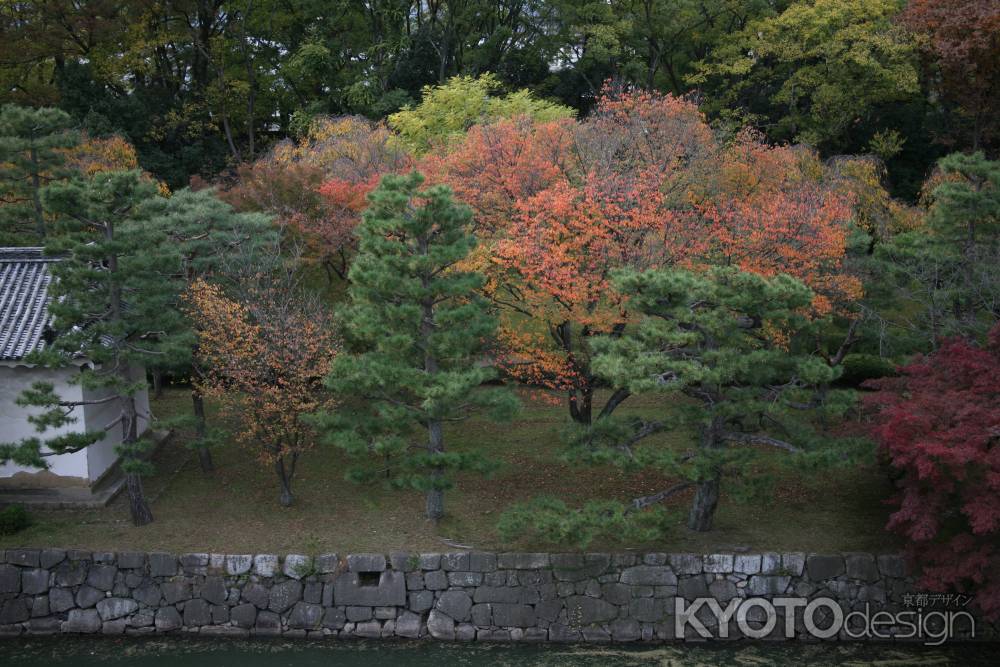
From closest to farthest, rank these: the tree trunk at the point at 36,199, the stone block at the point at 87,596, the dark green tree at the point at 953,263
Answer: the stone block at the point at 87,596
the dark green tree at the point at 953,263
the tree trunk at the point at 36,199

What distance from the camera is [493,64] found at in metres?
32.9

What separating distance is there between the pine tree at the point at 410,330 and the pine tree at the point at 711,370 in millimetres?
2194

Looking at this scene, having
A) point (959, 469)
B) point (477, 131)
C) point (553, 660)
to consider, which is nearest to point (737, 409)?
point (959, 469)

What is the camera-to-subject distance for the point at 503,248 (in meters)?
16.0

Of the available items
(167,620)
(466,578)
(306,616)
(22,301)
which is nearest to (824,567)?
(466,578)

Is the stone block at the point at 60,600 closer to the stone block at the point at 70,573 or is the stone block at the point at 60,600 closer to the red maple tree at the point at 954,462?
the stone block at the point at 70,573

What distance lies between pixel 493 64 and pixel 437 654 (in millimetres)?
23863

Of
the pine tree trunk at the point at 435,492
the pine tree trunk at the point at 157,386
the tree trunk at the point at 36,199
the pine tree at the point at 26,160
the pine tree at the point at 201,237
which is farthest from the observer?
the pine tree trunk at the point at 157,386

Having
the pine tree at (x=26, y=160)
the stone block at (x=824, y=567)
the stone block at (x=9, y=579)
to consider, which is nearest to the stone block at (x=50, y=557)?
the stone block at (x=9, y=579)

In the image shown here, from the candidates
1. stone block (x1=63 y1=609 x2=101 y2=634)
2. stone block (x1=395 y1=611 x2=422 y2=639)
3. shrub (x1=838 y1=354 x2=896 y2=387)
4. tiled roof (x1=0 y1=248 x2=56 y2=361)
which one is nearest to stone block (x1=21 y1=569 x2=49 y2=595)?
stone block (x1=63 y1=609 x2=101 y2=634)

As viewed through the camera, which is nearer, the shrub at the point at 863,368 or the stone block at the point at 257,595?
the stone block at the point at 257,595

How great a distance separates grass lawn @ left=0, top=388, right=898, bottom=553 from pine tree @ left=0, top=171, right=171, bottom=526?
1044mm

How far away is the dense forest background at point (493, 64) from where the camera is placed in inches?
1103

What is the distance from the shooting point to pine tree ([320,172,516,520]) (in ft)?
47.3
